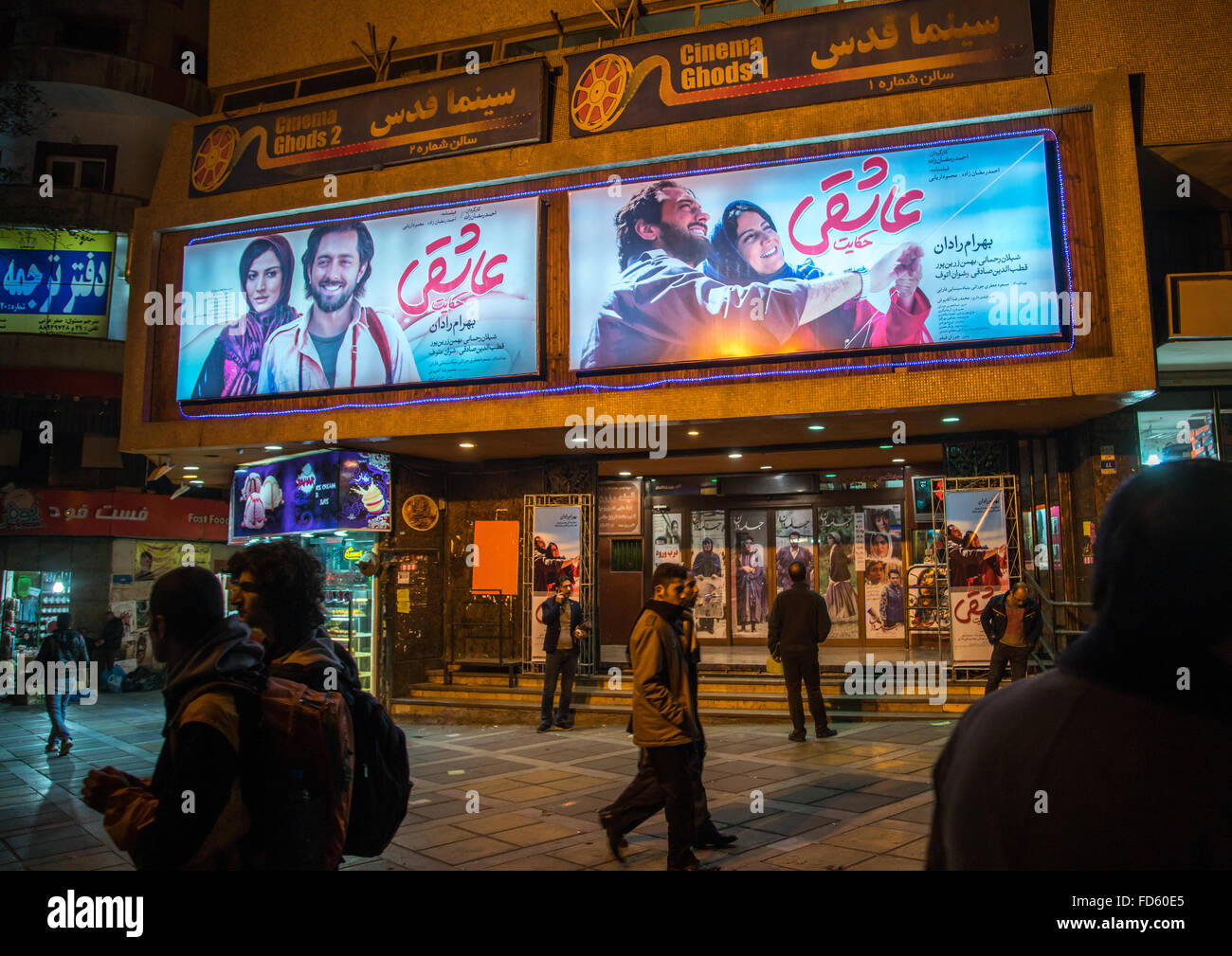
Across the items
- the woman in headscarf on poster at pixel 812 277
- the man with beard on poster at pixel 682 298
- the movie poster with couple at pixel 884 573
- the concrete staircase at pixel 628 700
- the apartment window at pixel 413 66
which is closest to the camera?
the woman in headscarf on poster at pixel 812 277

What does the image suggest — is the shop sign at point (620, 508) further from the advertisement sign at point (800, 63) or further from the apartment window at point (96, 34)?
the apartment window at point (96, 34)

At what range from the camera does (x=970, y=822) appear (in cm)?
154

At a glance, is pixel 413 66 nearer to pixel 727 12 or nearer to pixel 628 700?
pixel 727 12

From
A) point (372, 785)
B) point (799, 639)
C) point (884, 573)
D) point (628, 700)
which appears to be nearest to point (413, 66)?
point (628, 700)

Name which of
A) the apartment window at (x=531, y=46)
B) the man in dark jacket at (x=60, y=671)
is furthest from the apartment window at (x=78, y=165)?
the man in dark jacket at (x=60, y=671)

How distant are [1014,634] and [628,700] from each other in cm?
541

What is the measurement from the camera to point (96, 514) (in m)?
19.9

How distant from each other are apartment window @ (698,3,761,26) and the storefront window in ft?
27.4

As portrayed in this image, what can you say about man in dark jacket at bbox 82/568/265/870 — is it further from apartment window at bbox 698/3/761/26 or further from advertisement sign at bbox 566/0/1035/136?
apartment window at bbox 698/3/761/26

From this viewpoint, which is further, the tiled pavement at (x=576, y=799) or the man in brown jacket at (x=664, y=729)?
the tiled pavement at (x=576, y=799)

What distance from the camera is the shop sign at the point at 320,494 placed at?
45.1ft

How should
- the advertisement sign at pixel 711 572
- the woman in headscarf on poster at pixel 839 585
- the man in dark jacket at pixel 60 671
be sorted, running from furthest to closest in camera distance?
the advertisement sign at pixel 711 572 → the woman in headscarf on poster at pixel 839 585 → the man in dark jacket at pixel 60 671

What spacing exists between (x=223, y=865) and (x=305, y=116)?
551 inches

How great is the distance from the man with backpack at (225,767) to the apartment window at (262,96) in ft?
49.5
